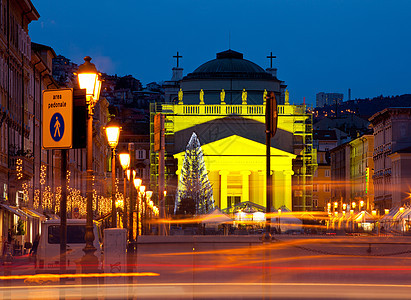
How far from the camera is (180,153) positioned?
146375mm

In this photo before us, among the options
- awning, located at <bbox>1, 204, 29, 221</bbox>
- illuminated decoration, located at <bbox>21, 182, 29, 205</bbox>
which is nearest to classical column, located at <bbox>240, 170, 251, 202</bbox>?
illuminated decoration, located at <bbox>21, 182, 29, 205</bbox>

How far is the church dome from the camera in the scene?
557 ft

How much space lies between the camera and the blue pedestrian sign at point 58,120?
17875 mm

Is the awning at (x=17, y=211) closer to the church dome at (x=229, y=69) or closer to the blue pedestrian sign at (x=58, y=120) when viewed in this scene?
the blue pedestrian sign at (x=58, y=120)

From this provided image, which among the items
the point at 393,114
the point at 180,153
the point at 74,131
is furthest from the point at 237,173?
the point at 74,131

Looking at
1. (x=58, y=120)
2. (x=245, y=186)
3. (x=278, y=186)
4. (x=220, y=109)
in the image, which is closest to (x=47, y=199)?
(x=58, y=120)

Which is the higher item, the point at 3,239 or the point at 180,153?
the point at 180,153

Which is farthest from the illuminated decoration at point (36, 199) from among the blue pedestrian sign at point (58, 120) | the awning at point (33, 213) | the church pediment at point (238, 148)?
the church pediment at point (238, 148)

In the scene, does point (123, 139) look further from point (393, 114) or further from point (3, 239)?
point (3, 239)

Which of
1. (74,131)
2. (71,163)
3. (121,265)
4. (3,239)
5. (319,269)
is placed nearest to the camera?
(74,131)

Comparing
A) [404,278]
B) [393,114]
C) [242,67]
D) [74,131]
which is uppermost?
[242,67]

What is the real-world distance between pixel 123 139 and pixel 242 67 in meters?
24.3

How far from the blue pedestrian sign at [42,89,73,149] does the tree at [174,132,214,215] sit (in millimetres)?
82655

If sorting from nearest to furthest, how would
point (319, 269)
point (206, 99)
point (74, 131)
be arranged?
1. point (74, 131)
2. point (319, 269)
3. point (206, 99)
